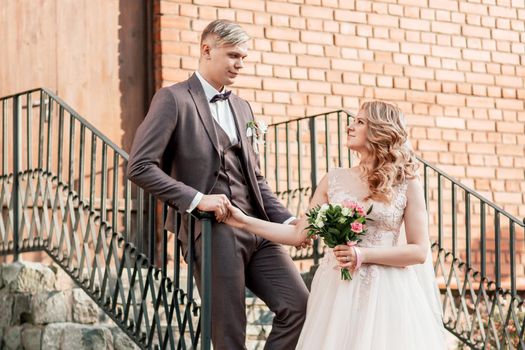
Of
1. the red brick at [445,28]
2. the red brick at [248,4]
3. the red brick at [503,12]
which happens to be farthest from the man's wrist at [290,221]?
the red brick at [503,12]

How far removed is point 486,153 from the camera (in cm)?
1024

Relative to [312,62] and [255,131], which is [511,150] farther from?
[255,131]

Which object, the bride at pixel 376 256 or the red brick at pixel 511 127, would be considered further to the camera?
the red brick at pixel 511 127

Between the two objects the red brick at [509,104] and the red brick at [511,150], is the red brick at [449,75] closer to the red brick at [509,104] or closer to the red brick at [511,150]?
the red brick at [509,104]

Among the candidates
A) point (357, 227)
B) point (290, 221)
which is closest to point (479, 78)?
point (290, 221)

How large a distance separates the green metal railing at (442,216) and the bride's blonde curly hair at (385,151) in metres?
2.58

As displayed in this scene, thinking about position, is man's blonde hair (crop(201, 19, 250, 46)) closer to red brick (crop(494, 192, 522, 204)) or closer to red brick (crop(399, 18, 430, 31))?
red brick (crop(399, 18, 430, 31))

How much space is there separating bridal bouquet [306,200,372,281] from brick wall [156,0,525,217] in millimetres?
4049

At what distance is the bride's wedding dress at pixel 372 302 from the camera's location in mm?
4875

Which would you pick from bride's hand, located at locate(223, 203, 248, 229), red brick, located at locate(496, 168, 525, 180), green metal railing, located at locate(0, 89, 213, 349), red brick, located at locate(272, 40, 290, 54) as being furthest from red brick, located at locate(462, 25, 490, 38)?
bride's hand, located at locate(223, 203, 248, 229)

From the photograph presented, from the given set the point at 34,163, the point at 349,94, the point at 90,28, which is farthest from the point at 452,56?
the point at 34,163

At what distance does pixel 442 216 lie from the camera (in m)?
8.55

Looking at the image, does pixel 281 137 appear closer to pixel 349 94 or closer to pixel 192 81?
pixel 349 94

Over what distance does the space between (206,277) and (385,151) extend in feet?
3.16
